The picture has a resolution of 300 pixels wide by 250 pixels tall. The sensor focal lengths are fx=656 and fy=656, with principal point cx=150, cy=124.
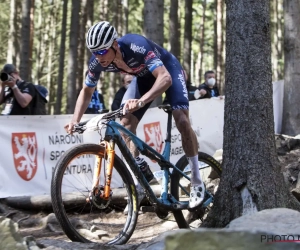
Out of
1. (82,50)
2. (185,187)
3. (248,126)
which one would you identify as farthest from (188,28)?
(248,126)

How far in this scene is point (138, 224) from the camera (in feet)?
26.1

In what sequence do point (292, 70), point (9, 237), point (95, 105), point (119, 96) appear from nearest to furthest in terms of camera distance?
point (9, 237) < point (119, 96) < point (95, 105) < point (292, 70)

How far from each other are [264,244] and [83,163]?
3.43m

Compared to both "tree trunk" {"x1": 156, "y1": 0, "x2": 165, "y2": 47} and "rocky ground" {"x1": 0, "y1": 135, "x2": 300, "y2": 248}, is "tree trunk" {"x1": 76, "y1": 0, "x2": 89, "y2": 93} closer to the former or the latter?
"tree trunk" {"x1": 156, "y1": 0, "x2": 165, "y2": 47}

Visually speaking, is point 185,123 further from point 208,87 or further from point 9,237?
point 208,87

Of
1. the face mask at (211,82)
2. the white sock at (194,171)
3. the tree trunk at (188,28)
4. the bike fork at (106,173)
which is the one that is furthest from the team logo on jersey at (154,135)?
the tree trunk at (188,28)

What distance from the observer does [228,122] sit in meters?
5.89

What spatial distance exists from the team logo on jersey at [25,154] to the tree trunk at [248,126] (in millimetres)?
4254

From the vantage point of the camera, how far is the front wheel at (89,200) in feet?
17.4

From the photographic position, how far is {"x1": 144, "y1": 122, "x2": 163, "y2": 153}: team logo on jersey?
11273 mm

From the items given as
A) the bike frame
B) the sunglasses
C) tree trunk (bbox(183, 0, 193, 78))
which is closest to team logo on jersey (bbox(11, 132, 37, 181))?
the bike frame

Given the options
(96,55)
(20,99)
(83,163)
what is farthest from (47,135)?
(96,55)

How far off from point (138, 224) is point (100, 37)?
10.2 ft

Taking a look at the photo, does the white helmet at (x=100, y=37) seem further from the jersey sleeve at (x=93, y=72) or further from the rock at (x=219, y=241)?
the rock at (x=219, y=241)
